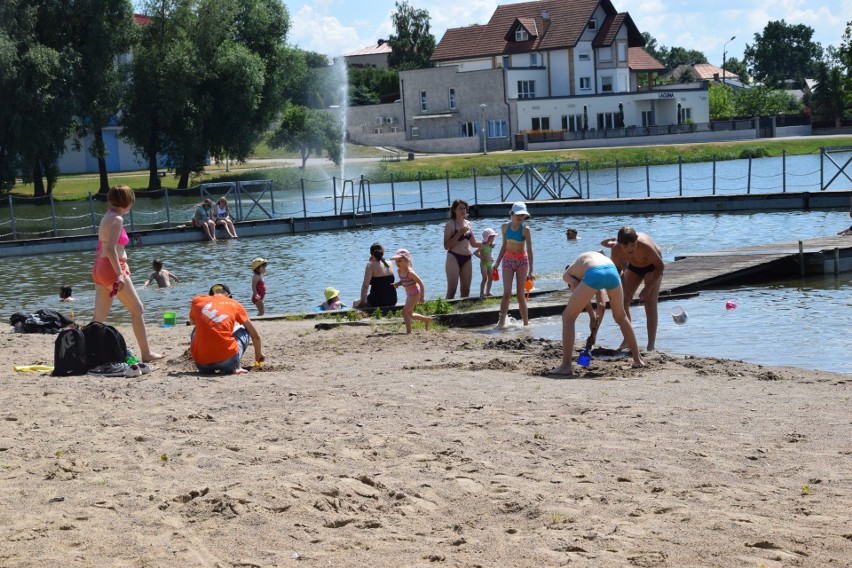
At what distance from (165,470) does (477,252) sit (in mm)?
10767

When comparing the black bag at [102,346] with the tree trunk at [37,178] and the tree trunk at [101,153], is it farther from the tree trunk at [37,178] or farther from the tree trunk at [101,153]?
the tree trunk at [101,153]

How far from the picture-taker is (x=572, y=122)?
81375 millimetres

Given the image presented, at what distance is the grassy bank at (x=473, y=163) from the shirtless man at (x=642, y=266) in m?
47.2

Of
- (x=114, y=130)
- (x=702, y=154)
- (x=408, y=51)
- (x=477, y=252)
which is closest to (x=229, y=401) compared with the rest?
(x=477, y=252)

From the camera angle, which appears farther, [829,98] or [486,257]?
[829,98]

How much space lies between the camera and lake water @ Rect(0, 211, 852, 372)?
13.2m

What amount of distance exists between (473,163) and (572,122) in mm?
17394

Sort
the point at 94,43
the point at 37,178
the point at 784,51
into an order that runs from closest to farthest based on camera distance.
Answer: the point at 94,43, the point at 37,178, the point at 784,51

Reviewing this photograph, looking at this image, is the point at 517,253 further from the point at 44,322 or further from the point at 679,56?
the point at 679,56

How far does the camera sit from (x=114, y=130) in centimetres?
7275

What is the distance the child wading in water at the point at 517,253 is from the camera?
43.6 ft

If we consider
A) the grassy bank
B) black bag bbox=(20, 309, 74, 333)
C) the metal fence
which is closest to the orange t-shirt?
black bag bbox=(20, 309, 74, 333)

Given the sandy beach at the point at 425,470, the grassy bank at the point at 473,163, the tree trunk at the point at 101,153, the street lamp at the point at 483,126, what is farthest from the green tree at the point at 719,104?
the sandy beach at the point at 425,470

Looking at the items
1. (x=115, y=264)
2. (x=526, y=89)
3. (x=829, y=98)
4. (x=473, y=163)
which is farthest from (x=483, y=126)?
(x=115, y=264)
